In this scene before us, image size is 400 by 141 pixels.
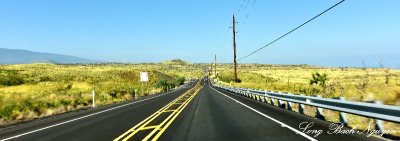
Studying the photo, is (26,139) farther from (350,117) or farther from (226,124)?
(350,117)

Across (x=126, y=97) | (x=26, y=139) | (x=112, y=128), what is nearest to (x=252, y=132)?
(x=112, y=128)

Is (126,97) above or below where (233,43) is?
below

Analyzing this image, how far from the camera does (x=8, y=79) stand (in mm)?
81500

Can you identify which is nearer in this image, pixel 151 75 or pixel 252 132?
pixel 252 132

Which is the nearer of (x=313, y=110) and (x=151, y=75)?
(x=313, y=110)

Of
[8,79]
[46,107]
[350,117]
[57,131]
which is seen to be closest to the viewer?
[57,131]

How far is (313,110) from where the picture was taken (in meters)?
20.7

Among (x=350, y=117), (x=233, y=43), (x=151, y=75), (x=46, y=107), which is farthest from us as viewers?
(x=151, y=75)

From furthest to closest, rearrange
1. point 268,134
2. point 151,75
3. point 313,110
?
point 151,75, point 313,110, point 268,134

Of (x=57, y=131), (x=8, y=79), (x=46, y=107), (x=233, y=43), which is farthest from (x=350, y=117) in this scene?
(x=8, y=79)

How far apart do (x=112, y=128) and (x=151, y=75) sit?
145021 millimetres

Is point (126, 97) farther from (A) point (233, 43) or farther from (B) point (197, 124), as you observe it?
(B) point (197, 124)

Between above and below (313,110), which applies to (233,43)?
above

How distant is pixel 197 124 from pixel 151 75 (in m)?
145
